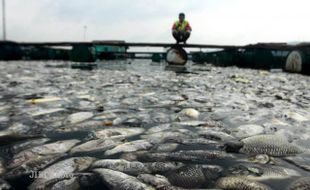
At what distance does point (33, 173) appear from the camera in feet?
5.98

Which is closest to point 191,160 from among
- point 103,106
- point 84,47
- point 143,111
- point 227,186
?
point 227,186

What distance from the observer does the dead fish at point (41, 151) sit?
203cm

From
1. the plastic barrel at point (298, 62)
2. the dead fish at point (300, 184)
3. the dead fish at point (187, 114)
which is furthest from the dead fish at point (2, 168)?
the plastic barrel at point (298, 62)

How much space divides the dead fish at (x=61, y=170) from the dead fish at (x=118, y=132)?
59 cm

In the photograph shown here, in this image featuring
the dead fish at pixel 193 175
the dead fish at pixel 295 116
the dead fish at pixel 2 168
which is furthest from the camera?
the dead fish at pixel 295 116

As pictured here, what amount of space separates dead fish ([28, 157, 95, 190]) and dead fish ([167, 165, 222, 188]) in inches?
24.2

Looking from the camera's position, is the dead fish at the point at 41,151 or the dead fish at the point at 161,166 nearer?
the dead fish at the point at 161,166

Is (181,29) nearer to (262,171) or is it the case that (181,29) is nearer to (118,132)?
(118,132)

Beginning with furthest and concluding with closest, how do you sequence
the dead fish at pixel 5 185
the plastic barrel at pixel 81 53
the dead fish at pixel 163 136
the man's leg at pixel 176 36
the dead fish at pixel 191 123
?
1. the man's leg at pixel 176 36
2. the plastic barrel at pixel 81 53
3. the dead fish at pixel 191 123
4. the dead fish at pixel 163 136
5. the dead fish at pixel 5 185

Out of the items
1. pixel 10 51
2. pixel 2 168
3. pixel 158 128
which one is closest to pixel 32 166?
pixel 2 168

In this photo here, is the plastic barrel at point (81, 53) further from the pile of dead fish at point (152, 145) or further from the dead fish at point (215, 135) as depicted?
the dead fish at point (215, 135)

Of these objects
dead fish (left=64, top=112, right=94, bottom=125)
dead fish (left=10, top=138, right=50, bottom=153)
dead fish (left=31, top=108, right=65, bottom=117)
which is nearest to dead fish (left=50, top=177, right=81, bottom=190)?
dead fish (left=10, top=138, right=50, bottom=153)

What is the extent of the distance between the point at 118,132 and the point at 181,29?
13817mm

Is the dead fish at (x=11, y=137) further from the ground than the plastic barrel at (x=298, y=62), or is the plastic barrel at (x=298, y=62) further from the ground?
the plastic barrel at (x=298, y=62)
